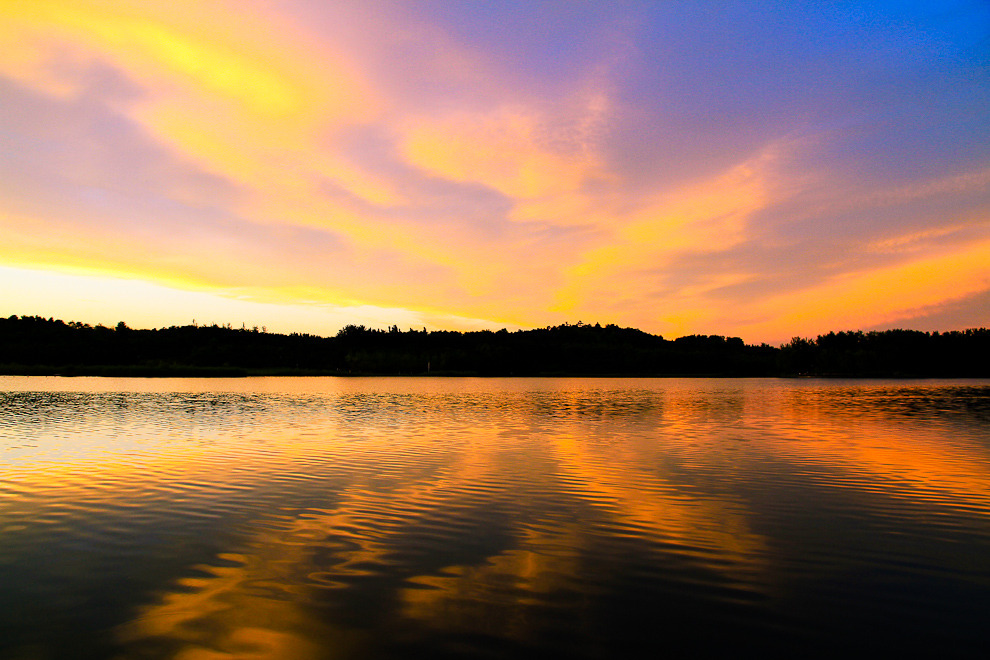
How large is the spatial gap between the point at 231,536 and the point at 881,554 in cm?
1259

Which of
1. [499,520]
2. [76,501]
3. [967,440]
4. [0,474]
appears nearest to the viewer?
[499,520]

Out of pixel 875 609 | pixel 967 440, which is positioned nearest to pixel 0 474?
pixel 875 609

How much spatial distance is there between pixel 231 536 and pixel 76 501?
5885 mm

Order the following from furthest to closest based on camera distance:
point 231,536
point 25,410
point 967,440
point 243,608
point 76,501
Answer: point 25,410
point 967,440
point 76,501
point 231,536
point 243,608

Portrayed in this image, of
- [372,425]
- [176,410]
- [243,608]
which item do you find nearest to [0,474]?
[243,608]

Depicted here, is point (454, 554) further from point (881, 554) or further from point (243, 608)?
point (881, 554)

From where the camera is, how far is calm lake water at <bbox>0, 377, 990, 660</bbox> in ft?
23.9

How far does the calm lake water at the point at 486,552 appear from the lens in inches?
287

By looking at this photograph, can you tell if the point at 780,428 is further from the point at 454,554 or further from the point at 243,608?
the point at 243,608

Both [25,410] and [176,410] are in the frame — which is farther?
[176,410]

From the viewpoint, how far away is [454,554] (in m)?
10.6

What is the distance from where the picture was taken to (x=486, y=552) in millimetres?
10703

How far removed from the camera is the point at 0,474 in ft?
58.2

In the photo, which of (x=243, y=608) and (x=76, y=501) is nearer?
(x=243, y=608)
